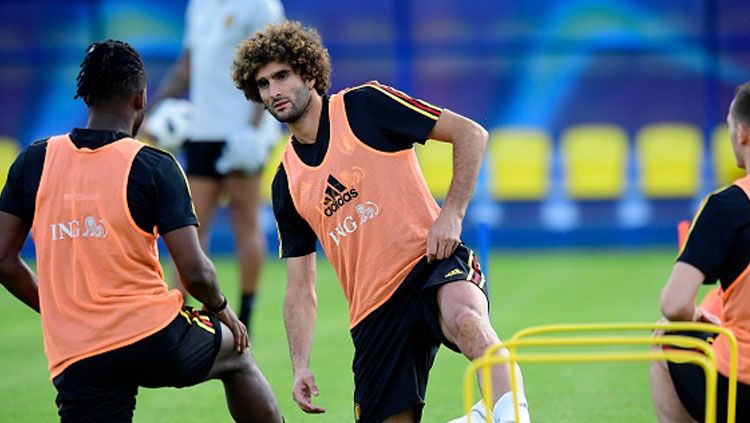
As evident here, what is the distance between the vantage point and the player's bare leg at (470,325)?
5.01m

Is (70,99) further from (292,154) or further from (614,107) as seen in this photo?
(292,154)

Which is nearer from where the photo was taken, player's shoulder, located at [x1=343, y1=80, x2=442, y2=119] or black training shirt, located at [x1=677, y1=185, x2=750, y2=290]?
black training shirt, located at [x1=677, y1=185, x2=750, y2=290]

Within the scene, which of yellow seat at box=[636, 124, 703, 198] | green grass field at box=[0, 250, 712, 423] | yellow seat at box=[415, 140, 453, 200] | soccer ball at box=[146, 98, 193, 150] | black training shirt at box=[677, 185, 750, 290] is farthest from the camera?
yellow seat at box=[636, 124, 703, 198]

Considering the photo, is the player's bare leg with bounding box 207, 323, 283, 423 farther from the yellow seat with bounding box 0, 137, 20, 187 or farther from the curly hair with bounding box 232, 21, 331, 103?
the yellow seat with bounding box 0, 137, 20, 187

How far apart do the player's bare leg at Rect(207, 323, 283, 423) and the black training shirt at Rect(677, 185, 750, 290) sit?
185 cm

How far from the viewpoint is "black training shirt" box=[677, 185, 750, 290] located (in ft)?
14.0

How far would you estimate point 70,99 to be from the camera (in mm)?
20609

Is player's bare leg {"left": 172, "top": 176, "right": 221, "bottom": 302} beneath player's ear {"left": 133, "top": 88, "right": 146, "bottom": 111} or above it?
beneath

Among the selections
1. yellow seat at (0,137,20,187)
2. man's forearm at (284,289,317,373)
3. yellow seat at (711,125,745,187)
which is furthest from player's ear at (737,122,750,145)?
yellow seat at (0,137,20,187)

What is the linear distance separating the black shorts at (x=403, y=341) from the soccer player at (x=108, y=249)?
75 centimetres

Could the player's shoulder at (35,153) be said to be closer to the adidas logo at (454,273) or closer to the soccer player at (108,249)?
the soccer player at (108,249)

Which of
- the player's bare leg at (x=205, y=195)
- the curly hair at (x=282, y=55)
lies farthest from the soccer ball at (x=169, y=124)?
the curly hair at (x=282, y=55)

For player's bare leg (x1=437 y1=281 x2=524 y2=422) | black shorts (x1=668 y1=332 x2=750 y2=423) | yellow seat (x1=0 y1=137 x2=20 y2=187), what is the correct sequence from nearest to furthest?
black shorts (x1=668 y1=332 x2=750 y2=423)
player's bare leg (x1=437 y1=281 x2=524 y2=422)
yellow seat (x1=0 y1=137 x2=20 y2=187)

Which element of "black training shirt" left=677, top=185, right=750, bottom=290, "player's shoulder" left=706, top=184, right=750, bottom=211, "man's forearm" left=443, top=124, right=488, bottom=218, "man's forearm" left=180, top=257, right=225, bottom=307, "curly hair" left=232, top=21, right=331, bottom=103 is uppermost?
"curly hair" left=232, top=21, right=331, bottom=103
